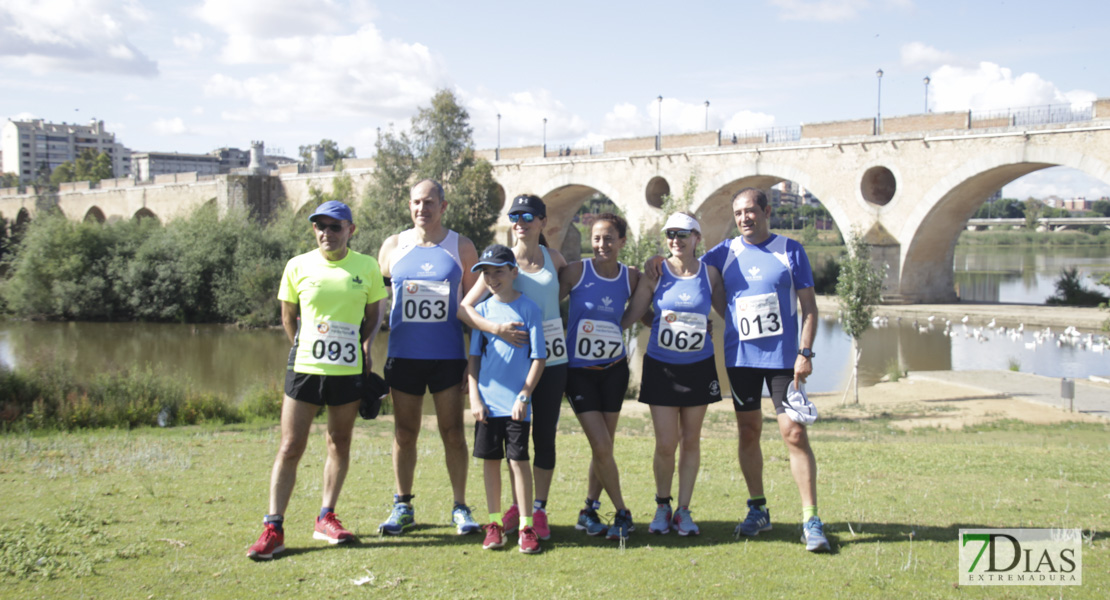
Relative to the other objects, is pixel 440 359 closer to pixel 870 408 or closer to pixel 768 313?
pixel 768 313

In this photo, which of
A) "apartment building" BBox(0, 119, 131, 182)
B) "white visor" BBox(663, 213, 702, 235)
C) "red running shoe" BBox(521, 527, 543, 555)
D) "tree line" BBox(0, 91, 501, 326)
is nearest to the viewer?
"red running shoe" BBox(521, 527, 543, 555)

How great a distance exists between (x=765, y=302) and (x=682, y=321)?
48 cm

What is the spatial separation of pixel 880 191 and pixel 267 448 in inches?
1104

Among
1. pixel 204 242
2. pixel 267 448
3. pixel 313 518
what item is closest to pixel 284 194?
pixel 204 242

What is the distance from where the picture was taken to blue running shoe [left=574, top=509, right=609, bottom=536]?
4641 millimetres

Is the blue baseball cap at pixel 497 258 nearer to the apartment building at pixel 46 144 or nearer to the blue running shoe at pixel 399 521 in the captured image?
the blue running shoe at pixel 399 521

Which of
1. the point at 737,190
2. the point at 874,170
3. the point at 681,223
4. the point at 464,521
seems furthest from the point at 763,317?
the point at 874,170

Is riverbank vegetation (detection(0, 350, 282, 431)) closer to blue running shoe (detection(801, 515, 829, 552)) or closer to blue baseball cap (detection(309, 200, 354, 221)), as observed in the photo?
blue baseball cap (detection(309, 200, 354, 221))

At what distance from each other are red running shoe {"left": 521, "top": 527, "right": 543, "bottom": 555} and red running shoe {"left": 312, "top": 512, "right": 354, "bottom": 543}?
949 millimetres

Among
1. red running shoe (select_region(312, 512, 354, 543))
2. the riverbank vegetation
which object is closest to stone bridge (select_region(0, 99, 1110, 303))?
the riverbank vegetation

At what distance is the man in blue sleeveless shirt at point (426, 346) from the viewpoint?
4.73 m

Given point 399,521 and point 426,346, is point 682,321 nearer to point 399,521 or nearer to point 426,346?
point 426,346

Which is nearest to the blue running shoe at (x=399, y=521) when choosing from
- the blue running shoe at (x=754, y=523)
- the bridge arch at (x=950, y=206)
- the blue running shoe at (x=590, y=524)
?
the blue running shoe at (x=590, y=524)

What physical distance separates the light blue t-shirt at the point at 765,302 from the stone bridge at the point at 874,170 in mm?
25192
